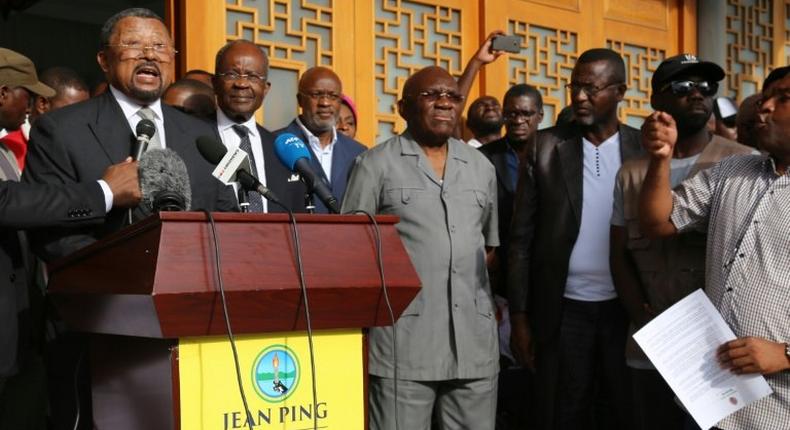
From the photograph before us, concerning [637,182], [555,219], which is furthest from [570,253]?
[637,182]

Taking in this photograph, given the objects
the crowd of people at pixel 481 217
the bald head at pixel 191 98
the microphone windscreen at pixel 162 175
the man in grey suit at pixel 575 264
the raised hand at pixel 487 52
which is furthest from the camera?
the raised hand at pixel 487 52

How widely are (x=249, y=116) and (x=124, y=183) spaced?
153cm

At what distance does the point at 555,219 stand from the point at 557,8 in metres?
3.92

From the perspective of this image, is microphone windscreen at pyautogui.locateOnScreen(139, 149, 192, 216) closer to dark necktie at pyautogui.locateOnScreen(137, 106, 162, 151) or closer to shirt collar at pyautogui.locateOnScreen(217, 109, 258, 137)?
dark necktie at pyautogui.locateOnScreen(137, 106, 162, 151)

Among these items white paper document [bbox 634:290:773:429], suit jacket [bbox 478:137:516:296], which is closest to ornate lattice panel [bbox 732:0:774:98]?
suit jacket [bbox 478:137:516:296]

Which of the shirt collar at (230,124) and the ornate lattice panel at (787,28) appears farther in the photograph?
the ornate lattice panel at (787,28)

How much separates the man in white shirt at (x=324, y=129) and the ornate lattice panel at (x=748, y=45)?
16.5 feet

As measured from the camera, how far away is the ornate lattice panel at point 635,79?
26.3 ft

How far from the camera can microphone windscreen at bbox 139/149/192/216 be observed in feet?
8.66

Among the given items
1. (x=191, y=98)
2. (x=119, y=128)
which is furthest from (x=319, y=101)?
(x=119, y=128)

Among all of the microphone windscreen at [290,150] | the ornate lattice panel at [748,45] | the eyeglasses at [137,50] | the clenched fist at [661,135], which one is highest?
the ornate lattice panel at [748,45]

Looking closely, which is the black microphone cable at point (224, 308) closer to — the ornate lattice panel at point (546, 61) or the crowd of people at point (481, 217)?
the crowd of people at point (481, 217)

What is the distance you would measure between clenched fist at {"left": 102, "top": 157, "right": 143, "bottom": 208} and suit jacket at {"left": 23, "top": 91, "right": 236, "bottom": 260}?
0.16 m

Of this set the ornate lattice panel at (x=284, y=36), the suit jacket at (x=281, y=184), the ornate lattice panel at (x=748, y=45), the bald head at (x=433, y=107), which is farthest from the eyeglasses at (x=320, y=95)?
the ornate lattice panel at (x=748, y=45)
